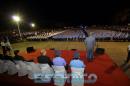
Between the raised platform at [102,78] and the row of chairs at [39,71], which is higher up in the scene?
the row of chairs at [39,71]

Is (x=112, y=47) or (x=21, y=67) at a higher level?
(x=21, y=67)

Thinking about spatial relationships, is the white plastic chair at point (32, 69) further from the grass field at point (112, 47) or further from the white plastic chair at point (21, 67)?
the grass field at point (112, 47)

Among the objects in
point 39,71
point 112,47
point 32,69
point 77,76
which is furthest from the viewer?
point 112,47

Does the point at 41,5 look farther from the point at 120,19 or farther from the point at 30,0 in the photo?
the point at 120,19

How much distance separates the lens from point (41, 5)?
43031mm

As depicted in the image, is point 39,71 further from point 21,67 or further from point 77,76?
point 77,76

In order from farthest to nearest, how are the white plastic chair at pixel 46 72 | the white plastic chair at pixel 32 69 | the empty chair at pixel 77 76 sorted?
1. the white plastic chair at pixel 32 69
2. the white plastic chair at pixel 46 72
3. the empty chair at pixel 77 76

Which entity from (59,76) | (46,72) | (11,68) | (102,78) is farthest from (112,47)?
(11,68)

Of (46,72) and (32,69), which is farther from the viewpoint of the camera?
(32,69)

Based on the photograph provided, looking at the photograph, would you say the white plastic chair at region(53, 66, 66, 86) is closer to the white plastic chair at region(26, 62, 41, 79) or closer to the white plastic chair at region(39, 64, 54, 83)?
the white plastic chair at region(39, 64, 54, 83)

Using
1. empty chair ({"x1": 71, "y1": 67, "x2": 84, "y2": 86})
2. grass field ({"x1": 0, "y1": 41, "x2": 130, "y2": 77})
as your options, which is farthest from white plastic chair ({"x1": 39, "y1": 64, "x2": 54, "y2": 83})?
grass field ({"x1": 0, "y1": 41, "x2": 130, "y2": 77})

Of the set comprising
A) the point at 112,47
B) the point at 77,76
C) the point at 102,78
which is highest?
the point at 77,76

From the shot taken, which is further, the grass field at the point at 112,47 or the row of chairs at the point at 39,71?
the grass field at the point at 112,47

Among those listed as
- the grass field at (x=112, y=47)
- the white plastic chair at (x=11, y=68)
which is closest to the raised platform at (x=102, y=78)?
the white plastic chair at (x=11, y=68)
